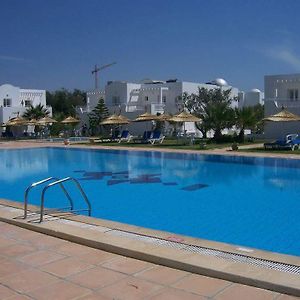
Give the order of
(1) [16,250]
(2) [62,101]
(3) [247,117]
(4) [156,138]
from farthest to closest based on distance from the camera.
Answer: (2) [62,101]
(4) [156,138]
(3) [247,117]
(1) [16,250]

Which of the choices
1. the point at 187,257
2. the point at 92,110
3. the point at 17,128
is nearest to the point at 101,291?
the point at 187,257

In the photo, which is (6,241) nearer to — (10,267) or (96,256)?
(10,267)

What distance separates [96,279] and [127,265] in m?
0.50

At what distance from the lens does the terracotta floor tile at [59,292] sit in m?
3.85

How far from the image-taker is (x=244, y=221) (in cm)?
866

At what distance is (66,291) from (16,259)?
4.12ft

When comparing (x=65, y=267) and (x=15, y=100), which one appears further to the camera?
(x=15, y=100)

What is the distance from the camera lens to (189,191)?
12188 mm

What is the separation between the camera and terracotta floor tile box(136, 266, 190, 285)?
420 cm

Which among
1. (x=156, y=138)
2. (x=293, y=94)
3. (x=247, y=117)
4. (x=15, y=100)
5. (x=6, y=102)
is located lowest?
(x=156, y=138)

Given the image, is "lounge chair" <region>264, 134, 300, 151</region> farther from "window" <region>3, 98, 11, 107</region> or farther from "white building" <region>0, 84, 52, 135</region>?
"window" <region>3, 98, 11, 107</region>

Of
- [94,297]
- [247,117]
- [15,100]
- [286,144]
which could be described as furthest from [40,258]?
[15,100]

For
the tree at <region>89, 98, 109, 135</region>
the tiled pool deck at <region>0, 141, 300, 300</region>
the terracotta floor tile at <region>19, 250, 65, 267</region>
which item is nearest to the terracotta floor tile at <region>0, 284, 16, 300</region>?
the tiled pool deck at <region>0, 141, 300, 300</region>

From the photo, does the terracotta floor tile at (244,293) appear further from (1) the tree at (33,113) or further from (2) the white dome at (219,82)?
(2) the white dome at (219,82)
